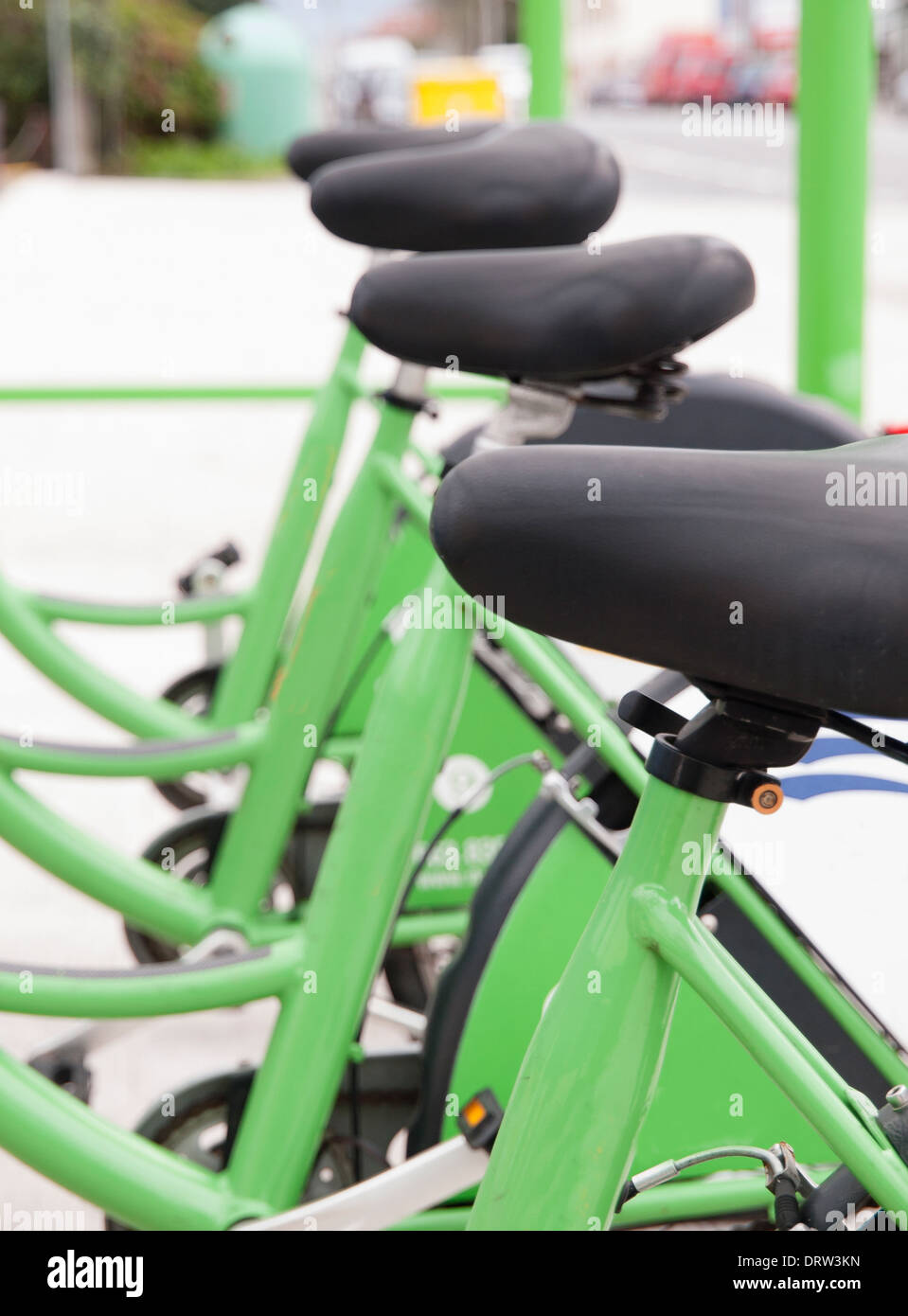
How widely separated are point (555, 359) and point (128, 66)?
65.0 feet

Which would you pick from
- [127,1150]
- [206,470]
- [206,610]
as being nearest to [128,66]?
[206,470]

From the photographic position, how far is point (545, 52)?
12.6 feet

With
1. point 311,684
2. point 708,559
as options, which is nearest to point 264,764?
point 311,684

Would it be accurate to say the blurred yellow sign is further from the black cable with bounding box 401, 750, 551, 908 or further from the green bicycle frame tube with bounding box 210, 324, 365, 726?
the black cable with bounding box 401, 750, 551, 908

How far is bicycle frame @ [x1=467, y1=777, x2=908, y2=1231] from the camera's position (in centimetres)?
89

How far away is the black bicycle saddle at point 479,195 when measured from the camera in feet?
5.24

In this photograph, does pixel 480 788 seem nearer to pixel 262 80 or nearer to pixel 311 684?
pixel 311 684

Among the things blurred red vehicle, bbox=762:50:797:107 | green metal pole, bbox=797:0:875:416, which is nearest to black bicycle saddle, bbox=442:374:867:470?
green metal pole, bbox=797:0:875:416

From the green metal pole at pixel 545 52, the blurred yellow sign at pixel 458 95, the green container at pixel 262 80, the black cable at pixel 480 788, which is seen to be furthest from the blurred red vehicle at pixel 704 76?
the black cable at pixel 480 788

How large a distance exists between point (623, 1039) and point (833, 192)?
1.76 meters

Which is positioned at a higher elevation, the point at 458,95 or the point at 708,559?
the point at 458,95

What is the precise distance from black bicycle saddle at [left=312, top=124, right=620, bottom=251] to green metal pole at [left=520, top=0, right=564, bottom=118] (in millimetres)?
2345

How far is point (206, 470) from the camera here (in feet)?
18.4

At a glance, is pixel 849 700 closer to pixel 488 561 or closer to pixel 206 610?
pixel 488 561
